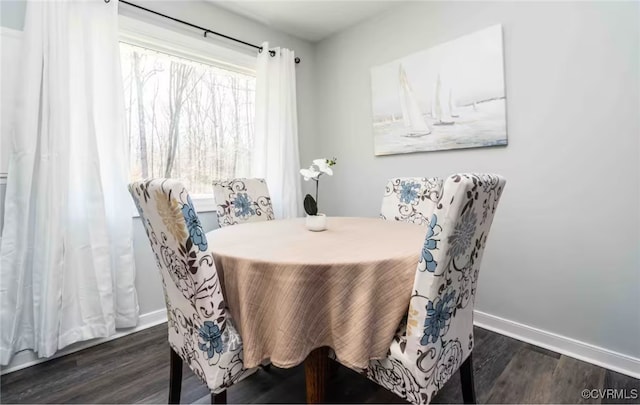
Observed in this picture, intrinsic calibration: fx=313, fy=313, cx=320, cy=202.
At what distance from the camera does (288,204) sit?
2850 millimetres

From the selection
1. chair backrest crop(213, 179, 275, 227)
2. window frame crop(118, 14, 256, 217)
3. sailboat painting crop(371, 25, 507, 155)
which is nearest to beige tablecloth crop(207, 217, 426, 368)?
chair backrest crop(213, 179, 275, 227)

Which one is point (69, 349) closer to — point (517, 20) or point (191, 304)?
point (191, 304)

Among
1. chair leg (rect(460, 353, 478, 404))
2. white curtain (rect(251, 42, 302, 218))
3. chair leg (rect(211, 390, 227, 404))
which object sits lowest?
chair leg (rect(460, 353, 478, 404))

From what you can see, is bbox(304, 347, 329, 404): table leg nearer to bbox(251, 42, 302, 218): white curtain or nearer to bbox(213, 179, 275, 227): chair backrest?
bbox(213, 179, 275, 227): chair backrest

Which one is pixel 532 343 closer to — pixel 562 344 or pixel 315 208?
pixel 562 344

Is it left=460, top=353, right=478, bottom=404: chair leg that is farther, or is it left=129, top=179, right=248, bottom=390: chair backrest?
left=460, top=353, right=478, bottom=404: chair leg

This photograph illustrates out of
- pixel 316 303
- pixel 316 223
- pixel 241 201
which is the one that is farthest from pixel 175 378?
pixel 241 201

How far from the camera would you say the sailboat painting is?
2012 millimetres

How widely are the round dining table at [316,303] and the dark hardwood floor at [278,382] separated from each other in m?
0.50

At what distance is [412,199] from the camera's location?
6.84 feet

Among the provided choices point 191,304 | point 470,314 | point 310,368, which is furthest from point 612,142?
point 191,304

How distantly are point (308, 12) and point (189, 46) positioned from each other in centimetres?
102

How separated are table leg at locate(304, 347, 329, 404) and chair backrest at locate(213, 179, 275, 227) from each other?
1.26 meters

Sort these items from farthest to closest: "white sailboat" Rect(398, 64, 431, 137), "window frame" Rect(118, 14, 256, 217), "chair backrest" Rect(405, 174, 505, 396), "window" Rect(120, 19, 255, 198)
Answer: "white sailboat" Rect(398, 64, 431, 137), "window" Rect(120, 19, 255, 198), "window frame" Rect(118, 14, 256, 217), "chair backrest" Rect(405, 174, 505, 396)
